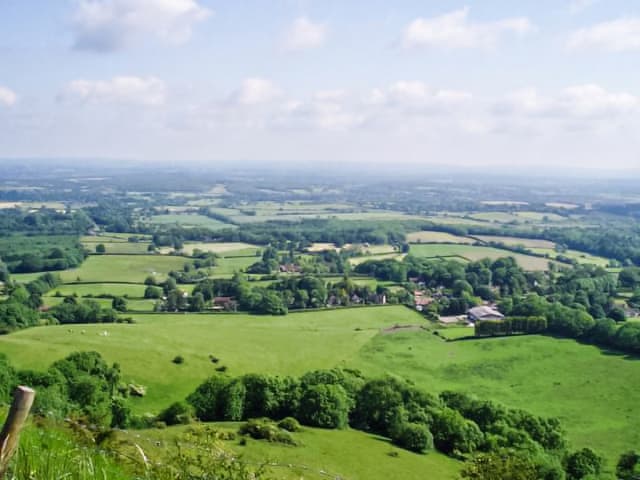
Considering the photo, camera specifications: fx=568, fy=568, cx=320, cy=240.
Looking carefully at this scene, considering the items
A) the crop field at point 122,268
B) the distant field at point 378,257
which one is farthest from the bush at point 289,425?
Result: the distant field at point 378,257

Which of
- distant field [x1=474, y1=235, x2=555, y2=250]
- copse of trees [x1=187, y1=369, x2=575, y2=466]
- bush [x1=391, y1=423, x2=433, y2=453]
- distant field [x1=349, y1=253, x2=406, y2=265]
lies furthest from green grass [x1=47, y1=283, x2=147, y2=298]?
distant field [x1=474, y1=235, x2=555, y2=250]

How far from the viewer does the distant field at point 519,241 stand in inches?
6155

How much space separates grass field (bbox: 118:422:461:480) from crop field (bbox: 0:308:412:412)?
1465cm

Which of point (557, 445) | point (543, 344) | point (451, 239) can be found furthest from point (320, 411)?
point (451, 239)

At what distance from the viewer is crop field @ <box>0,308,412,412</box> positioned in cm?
→ 5197

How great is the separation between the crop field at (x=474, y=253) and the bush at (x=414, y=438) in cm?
9019

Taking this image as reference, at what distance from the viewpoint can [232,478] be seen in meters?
11.2

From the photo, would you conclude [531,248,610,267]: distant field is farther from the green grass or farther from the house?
the green grass

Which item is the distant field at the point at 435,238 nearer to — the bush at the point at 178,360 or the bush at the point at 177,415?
the bush at the point at 178,360

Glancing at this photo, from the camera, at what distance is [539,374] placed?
6169 cm

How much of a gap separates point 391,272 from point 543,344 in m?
44.5

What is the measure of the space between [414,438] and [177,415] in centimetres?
1693

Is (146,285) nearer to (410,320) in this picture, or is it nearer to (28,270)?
(28,270)

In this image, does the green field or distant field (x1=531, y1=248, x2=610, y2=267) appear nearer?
the green field
